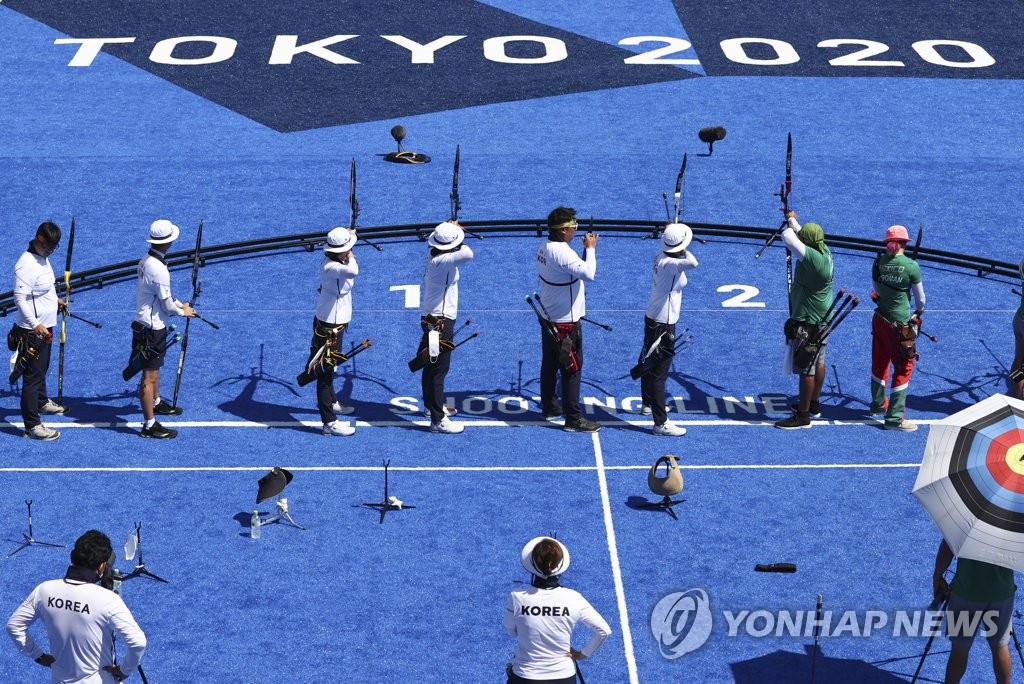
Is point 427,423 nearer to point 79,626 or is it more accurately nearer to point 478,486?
point 478,486

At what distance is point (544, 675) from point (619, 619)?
2.33 metres

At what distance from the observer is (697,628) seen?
11.4 m

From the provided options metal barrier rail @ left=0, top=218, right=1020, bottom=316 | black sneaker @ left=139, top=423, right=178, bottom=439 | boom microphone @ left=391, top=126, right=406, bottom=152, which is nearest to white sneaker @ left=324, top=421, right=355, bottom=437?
black sneaker @ left=139, top=423, right=178, bottom=439

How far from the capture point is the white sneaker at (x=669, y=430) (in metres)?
14.5

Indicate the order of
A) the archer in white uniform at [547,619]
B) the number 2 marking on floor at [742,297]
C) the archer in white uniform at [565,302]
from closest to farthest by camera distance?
the archer in white uniform at [547,619], the archer in white uniform at [565,302], the number 2 marking on floor at [742,297]

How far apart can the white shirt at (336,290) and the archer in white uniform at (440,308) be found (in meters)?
0.79

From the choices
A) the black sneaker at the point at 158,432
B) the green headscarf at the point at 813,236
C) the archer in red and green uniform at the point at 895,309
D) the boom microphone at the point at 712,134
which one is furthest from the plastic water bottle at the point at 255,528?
the boom microphone at the point at 712,134

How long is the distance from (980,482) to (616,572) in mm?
3478

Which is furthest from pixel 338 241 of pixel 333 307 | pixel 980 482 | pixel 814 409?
pixel 980 482

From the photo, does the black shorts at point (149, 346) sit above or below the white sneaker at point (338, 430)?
above

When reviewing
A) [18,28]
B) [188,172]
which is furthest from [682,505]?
[18,28]

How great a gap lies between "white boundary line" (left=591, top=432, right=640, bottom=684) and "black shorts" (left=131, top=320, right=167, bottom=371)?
4.56m

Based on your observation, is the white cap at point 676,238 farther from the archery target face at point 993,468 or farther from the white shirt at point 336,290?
the archery target face at point 993,468

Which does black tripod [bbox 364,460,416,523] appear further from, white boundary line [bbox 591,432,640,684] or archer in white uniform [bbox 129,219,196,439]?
archer in white uniform [bbox 129,219,196,439]
